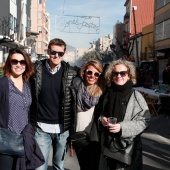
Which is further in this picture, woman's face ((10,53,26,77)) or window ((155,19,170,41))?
window ((155,19,170,41))

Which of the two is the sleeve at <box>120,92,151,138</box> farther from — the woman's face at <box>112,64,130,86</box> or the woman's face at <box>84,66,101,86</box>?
the woman's face at <box>84,66,101,86</box>

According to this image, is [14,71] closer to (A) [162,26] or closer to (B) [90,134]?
(B) [90,134]

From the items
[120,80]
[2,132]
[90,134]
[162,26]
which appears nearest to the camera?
[2,132]

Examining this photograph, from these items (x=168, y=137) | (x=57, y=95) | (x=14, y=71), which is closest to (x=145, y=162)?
(x=168, y=137)

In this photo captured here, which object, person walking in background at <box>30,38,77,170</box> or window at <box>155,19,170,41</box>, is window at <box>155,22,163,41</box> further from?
person walking in background at <box>30,38,77,170</box>

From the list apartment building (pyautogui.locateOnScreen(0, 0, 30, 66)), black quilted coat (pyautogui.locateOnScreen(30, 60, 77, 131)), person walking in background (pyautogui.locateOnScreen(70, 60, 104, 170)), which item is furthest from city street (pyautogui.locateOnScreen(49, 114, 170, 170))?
apartment building (pyautogui.locateOnScreen(0, 0, 30, 66))

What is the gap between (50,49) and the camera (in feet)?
11.3

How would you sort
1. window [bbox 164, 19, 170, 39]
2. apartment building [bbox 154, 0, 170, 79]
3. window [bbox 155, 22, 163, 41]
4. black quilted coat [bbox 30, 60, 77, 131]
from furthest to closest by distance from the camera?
window [bbox 155, 22, 163, 41]
apartment building [bbox 154, 0, 170, 79]
window [bbox 164, 19, 170, 39]
black quilted coat [bbox 30, 60, 77, 131]

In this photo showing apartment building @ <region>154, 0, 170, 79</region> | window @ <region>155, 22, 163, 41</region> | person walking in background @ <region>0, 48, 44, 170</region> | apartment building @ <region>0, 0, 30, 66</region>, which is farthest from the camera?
window @ <region>155, 22, 163, 41</region>

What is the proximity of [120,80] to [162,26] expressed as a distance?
29039mm

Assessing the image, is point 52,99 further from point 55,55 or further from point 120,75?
point 120,75

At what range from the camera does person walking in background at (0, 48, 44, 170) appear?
292cm

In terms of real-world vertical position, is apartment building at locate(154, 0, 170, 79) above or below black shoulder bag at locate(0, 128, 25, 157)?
above

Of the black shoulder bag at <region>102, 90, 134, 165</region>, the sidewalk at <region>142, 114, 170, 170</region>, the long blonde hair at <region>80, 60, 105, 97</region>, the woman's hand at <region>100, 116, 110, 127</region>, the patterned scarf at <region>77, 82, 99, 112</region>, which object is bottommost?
the sidewalk at <region>142, 114, 170, 170</region>
